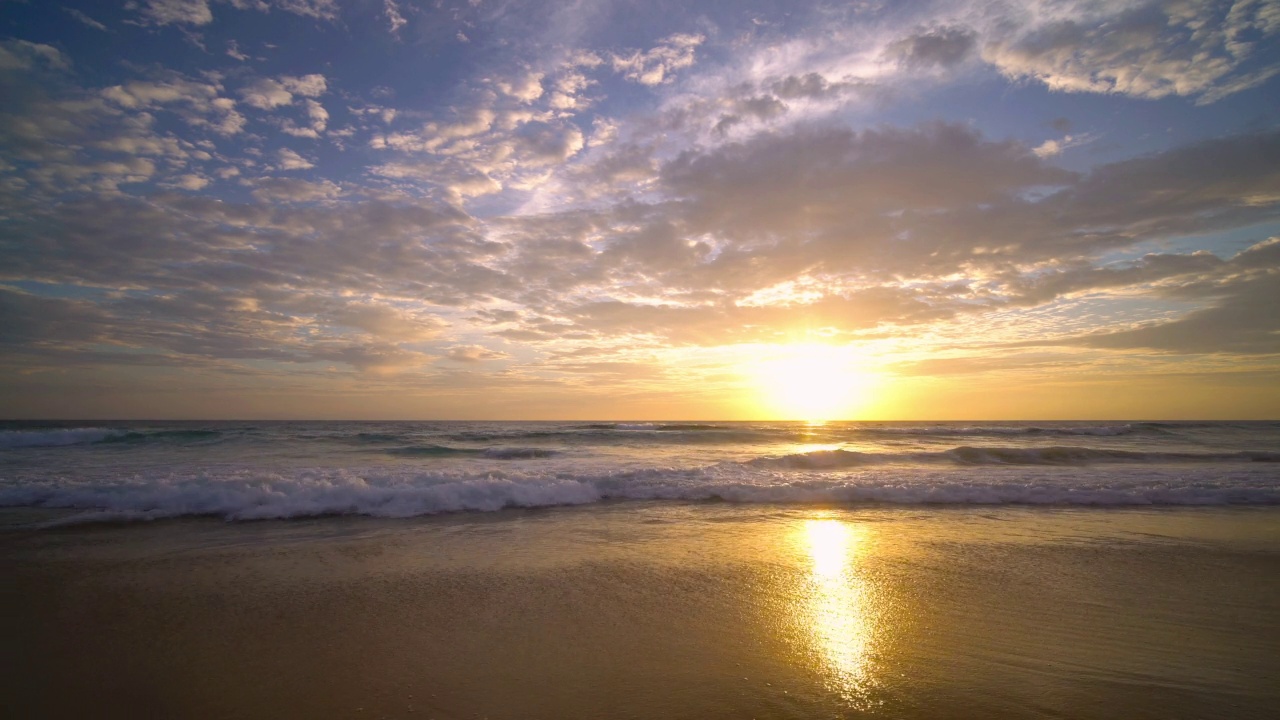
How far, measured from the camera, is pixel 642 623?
458 centimetres

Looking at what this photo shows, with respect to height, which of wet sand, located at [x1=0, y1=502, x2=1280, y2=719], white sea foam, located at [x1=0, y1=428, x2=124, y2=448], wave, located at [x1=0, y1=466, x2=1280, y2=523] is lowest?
wet sand, located at [x1=0, y1=502, x2=1280, y2=719]

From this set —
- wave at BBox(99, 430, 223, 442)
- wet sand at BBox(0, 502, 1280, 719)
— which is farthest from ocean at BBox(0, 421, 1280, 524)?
wet sand at BBox(0, 502, 1280, 719)

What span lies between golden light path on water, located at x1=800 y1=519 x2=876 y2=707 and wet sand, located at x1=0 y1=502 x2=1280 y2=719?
0.03 m

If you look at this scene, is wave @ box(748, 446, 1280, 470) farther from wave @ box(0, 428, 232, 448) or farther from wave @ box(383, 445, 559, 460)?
wave @ box(0, 428, 232, 448)

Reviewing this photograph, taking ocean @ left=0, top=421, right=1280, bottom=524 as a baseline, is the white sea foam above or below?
above

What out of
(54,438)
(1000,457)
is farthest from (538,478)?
(54,438)

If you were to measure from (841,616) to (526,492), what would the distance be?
7.07 m

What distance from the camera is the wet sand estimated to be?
11.1 ft

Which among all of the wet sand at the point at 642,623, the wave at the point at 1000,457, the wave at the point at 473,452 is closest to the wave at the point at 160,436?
the wave at the point at 473,452

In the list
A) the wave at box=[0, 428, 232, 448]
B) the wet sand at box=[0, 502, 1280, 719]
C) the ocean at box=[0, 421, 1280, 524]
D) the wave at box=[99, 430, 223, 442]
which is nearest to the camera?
the wet sand at box=[0, 502, 1280, 719]

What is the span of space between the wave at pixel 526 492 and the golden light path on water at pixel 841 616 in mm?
4084

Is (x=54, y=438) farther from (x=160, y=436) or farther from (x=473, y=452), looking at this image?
(x=473, y=452)

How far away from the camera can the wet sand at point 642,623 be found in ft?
11.1

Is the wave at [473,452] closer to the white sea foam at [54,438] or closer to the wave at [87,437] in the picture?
the wave at [87,437]
